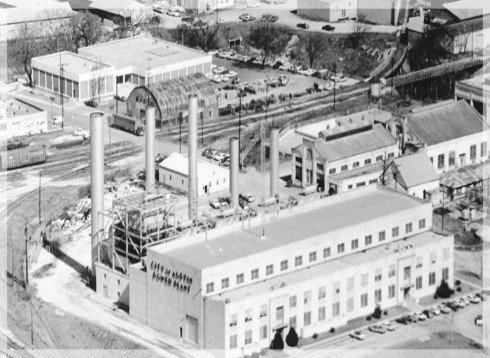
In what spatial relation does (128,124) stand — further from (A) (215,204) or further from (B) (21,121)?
(A) (215,204)

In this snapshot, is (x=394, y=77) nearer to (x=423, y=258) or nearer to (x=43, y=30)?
(x=43, y=30)

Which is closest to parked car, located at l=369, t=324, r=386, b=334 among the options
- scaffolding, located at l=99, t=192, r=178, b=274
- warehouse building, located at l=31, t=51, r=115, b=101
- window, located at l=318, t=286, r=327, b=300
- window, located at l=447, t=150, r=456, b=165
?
window, located at l=318, t=286, r=327, b=300

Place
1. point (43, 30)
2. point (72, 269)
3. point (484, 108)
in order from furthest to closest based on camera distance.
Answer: point (43, 30) → point (484, 108) → point (72, 269)

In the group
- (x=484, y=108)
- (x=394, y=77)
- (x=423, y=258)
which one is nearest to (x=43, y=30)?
(x=394, y=77)

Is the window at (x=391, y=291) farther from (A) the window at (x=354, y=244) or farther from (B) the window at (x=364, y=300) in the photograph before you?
(A) the window at (x=354, y=244)

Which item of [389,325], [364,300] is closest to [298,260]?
[364,300]

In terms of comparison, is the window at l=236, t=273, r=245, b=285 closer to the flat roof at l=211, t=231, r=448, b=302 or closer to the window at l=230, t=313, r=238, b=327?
the flat roof at l=211, t=231, r=448, b=302
